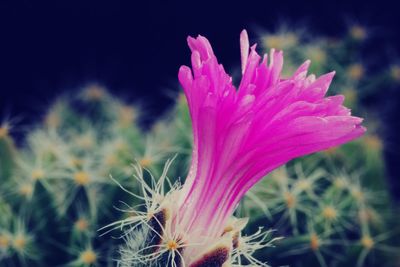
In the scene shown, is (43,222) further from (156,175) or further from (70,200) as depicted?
(156,175)

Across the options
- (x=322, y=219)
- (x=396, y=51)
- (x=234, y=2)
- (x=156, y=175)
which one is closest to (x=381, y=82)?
(x=396, y=51)

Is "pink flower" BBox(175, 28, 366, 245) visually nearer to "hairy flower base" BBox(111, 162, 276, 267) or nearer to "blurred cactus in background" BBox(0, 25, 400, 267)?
"hairy flower base" BBox(111, 162, 276, 267)

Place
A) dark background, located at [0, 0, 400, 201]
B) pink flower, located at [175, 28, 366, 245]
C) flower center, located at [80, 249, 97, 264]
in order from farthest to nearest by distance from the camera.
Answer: dark background, located at [0, 0, 400, 201], flower center, located at [80, 249, 97, 264], pink flower, located at [175, 28, 366, 245]

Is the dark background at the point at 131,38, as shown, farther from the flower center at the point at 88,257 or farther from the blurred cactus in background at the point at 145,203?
the flower center at the point at 88,257

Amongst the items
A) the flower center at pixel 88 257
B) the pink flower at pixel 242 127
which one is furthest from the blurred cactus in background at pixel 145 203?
the pink flower at pixel 242 127

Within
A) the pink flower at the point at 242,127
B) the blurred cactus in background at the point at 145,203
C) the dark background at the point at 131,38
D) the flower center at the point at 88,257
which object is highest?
the dark background at the point at 131,38

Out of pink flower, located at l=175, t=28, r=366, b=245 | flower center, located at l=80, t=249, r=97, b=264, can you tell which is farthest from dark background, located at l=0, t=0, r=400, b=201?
pink flower, located at l=175, t=28, r=366, b=245

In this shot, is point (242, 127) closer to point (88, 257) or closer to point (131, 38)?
point (88, 257)
